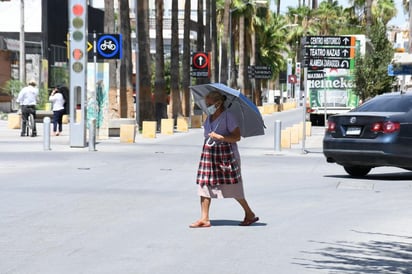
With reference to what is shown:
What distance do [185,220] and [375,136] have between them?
8.18 meters

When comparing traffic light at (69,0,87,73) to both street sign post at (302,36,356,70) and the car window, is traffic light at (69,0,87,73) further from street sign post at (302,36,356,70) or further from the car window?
the car window

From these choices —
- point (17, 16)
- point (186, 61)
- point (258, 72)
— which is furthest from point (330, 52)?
point (17, 16)

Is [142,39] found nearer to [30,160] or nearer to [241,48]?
[30,160]

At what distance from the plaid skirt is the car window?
9.07 m

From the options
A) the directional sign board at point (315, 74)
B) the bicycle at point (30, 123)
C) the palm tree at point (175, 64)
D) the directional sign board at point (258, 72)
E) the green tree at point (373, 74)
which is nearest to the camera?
the directional sign board at point (315, 74)

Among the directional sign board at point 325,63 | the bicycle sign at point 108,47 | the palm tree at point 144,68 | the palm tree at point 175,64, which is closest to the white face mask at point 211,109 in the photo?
the directional sign board at point 325,63

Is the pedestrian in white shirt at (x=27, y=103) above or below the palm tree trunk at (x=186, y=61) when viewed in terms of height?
below

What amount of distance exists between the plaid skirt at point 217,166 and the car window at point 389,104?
907cm

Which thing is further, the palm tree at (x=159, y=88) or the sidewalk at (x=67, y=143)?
the palm tree at (x=159, y=88)

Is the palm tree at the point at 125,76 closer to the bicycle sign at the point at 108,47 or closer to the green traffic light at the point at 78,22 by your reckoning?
the bicycle sign at the point at 108,47

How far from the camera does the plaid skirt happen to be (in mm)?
13641

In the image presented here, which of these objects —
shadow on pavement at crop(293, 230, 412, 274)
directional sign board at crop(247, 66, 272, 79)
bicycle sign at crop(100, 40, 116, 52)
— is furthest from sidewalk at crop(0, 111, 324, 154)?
directional sign board at crop(247, 66, 272, 79)

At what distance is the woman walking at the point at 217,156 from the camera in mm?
13617

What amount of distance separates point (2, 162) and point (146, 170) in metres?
3.66
